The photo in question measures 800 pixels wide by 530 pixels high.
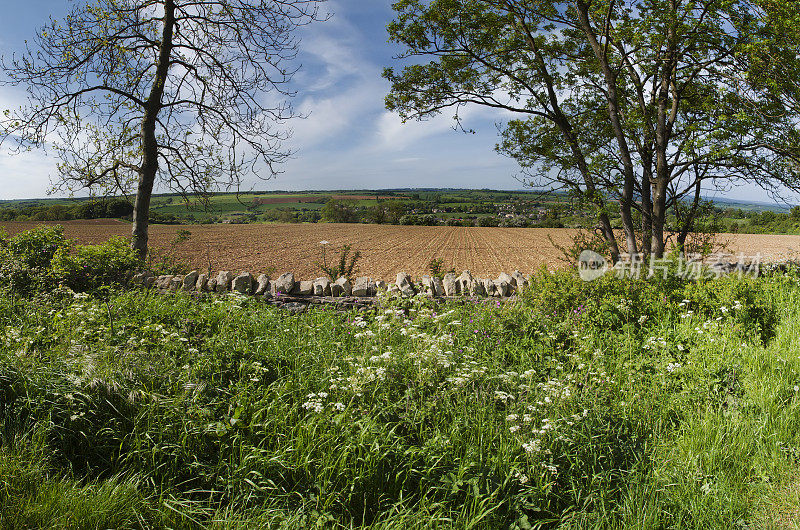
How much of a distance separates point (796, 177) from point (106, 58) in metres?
15.4

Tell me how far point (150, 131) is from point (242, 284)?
Result: 5.62 m

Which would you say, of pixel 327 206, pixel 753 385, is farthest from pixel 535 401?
pixel 327 206

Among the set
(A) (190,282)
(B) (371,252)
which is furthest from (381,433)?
(B) (371,252)

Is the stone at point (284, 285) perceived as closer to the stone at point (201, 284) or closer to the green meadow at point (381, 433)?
the stone at point (201, 284)

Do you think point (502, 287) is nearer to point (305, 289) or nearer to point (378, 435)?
point (305, 289)

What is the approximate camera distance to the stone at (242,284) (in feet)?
22.4

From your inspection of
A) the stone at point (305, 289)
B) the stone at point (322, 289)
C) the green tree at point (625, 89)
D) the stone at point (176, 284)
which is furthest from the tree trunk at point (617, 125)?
the stone at point (176, 284)

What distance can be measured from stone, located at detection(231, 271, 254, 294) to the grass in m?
2.50

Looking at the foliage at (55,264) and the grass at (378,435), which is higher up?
the foliage at (55,264)

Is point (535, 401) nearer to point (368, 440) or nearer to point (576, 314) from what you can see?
point (368, 440)

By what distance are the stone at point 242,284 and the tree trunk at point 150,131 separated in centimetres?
417

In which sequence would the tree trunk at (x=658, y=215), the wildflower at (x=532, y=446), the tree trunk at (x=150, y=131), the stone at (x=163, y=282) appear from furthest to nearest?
the tree trunk at (x=150, y=131), the tree trunk at (x=658, y=215), the stone at (x=163, y=282), the wildflower at (x=532, y=446)

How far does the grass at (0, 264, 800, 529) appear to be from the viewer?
2.31 m

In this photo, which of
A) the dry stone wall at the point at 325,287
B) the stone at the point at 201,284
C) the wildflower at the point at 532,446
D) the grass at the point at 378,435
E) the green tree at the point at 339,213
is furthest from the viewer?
the green tree at the point at 339,213
